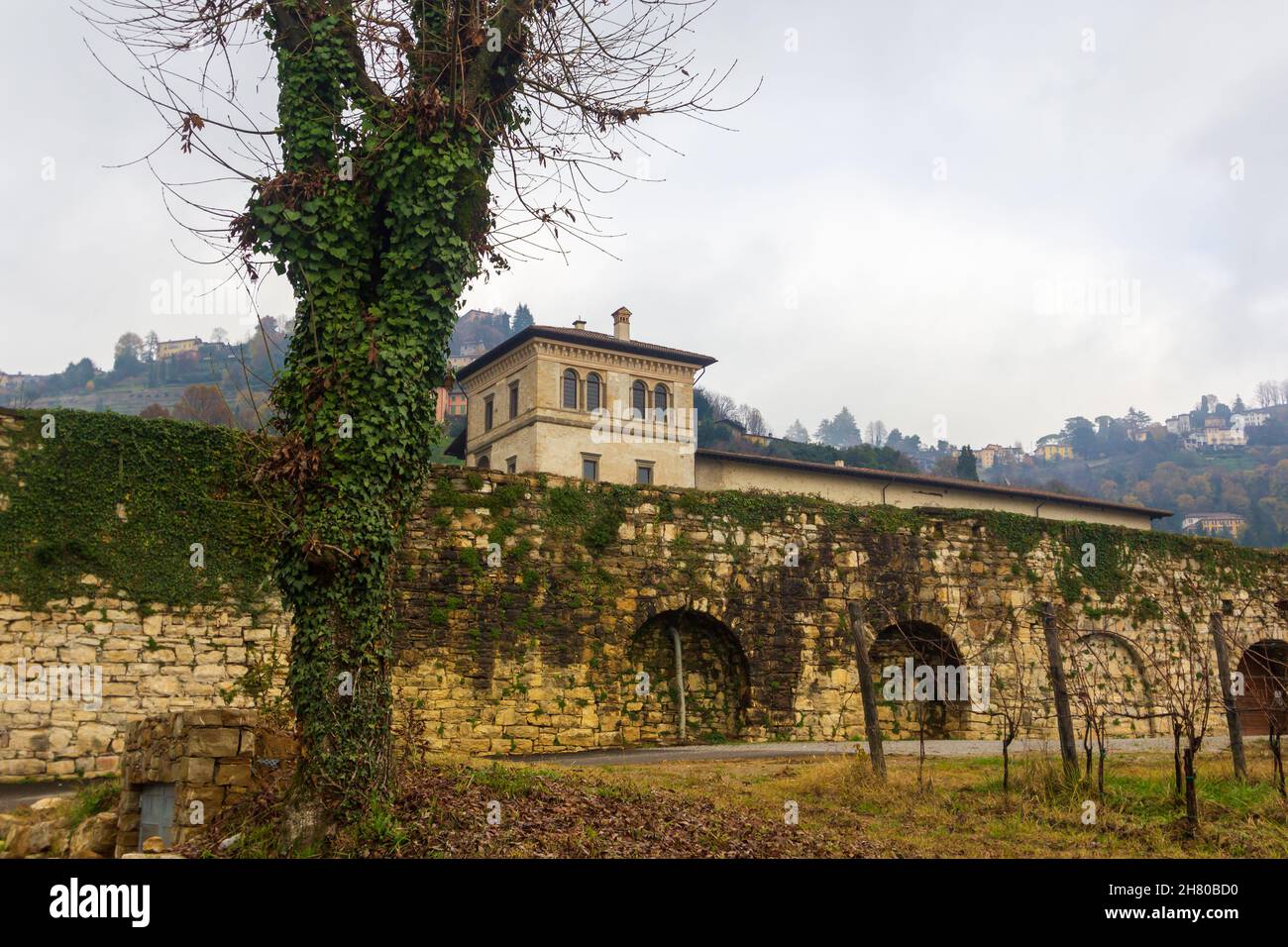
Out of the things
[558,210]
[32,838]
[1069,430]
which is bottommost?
[32,838]

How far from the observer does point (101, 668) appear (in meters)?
14.5

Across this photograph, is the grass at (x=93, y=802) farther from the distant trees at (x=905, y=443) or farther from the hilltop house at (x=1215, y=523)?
the distant trees at (x=905, y=443)

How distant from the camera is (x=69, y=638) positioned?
A: 1440 centimetres

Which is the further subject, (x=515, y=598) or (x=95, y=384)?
(x=95, y=384)

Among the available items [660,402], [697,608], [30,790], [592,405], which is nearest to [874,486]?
[660,402]

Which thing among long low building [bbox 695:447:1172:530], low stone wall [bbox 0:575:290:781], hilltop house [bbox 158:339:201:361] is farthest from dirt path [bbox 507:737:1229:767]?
hilltop house [bbox 158:339:201:361]

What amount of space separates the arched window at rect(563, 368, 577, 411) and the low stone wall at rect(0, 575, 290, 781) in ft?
117

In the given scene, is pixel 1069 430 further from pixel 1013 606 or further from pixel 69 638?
pixel 69 638

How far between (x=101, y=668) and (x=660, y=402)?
130 feet

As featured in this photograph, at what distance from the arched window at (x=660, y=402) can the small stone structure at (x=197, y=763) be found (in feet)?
142

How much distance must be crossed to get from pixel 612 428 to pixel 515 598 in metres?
34.1

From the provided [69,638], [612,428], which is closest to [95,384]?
[612,428]

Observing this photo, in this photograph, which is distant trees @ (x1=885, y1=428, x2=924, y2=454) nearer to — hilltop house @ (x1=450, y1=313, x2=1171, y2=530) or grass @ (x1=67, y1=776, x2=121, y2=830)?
hilltop house @ (x1=450, y1=313, x2=1171, y2=530)

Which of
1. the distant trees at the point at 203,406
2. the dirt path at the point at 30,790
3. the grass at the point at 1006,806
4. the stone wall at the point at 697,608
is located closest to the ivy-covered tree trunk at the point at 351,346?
the grass at the point at 1006,806
